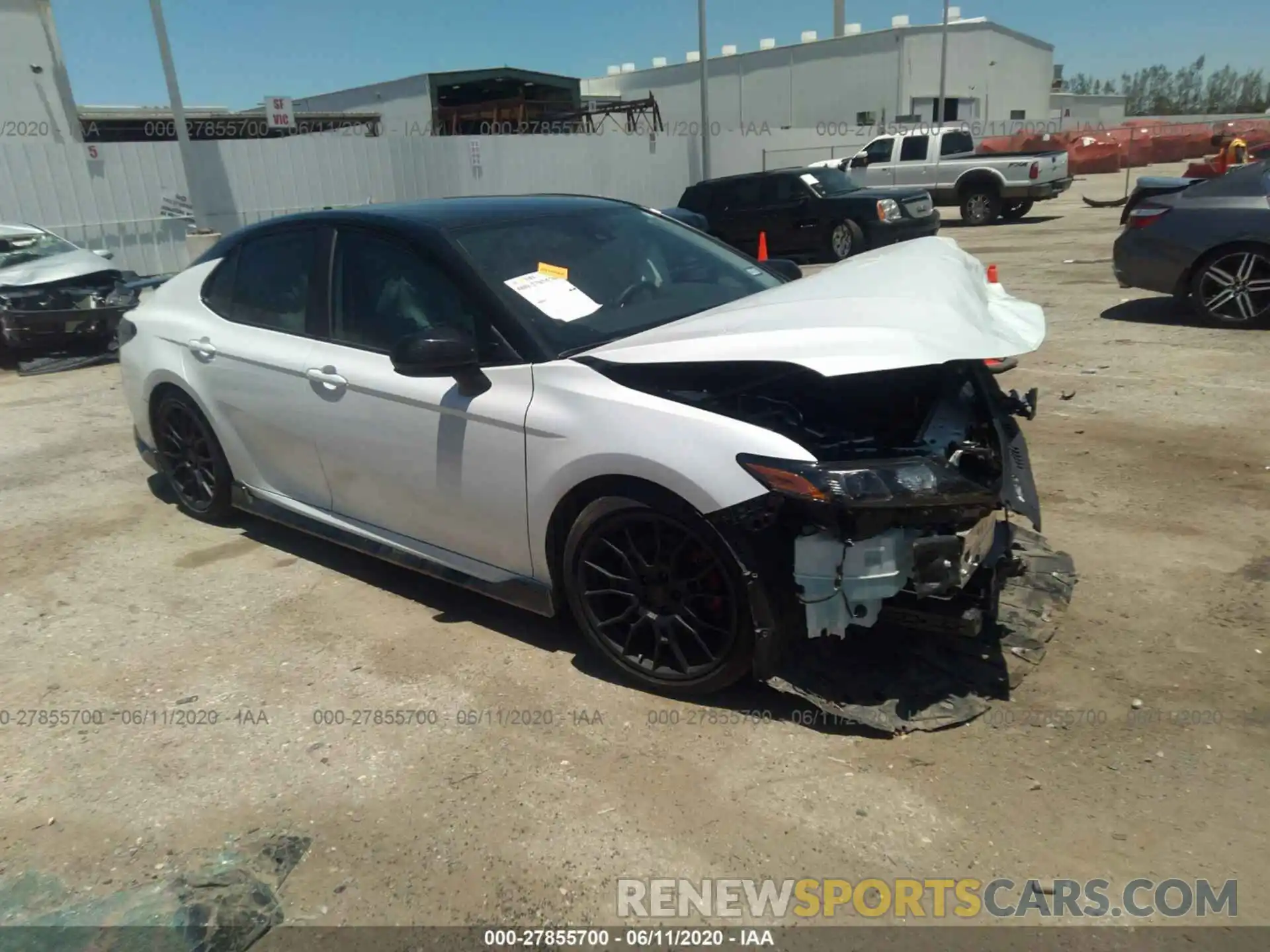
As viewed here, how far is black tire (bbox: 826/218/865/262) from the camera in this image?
1476 centimetres

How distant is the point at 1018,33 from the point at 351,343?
5882 cm

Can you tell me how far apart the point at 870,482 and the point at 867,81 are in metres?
49.1

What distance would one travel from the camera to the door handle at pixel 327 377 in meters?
3.80

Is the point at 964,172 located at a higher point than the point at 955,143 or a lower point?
lower

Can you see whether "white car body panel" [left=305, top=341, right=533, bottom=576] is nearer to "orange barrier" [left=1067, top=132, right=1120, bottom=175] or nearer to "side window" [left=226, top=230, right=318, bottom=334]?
"side window" [left=226, top=230, right=318, bottom=334]

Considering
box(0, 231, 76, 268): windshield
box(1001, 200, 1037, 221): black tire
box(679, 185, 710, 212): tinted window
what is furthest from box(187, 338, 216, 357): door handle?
box(1001, 200, 1037, 221): black tire

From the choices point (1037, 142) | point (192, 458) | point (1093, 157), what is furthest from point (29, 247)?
point (1093, 157)

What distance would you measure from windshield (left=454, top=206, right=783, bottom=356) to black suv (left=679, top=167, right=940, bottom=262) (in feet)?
35.3

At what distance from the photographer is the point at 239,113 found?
31.5m

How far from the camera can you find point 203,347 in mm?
4516

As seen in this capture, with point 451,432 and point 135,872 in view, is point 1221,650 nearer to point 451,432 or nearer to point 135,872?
point 451,432

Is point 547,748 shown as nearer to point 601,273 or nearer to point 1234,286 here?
point 601,273

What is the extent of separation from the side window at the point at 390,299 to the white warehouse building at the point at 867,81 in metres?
40.9

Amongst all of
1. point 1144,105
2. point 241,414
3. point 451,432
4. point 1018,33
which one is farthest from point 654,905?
point 1144,105
